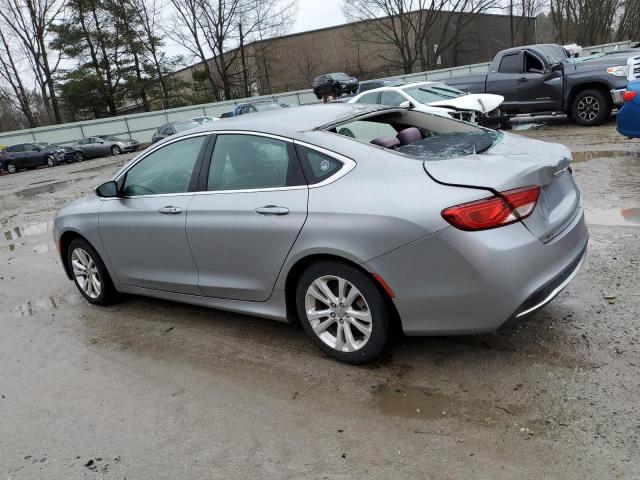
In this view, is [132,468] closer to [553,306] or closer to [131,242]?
[131,242]

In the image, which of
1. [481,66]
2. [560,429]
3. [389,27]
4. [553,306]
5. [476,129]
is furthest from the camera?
[389,27]

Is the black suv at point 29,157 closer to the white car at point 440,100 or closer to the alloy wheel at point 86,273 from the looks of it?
the white car at point 440,100

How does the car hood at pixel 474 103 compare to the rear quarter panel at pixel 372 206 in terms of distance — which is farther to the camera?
the car hood at pixel 474 103

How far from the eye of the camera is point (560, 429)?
2664 mm

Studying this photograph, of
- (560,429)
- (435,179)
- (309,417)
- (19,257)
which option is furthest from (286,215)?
(19,257)

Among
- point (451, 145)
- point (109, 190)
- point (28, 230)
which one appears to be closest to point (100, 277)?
point (109, 190)

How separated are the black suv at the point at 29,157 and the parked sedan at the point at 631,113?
27.9 meters

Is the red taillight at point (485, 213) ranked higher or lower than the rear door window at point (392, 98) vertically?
higher

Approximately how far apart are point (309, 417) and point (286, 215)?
4.02 feet

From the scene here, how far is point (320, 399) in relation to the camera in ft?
10.6

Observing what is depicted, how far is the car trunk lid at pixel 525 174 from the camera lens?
297 centimetres

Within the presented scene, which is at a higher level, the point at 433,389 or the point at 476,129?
the point at 476,129

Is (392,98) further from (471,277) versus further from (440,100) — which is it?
(471,277)

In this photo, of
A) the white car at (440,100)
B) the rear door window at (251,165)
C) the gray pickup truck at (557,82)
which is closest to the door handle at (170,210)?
the rear door window at (251,165)
